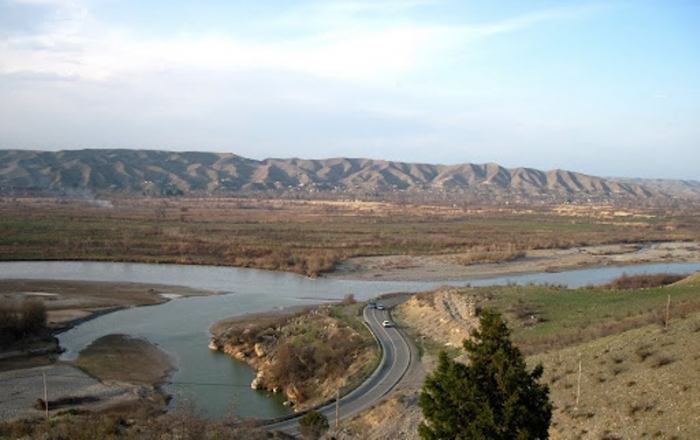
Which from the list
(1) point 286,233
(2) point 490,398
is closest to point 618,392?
(2) point 490,398

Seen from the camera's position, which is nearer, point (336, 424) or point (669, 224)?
point (336, 424)

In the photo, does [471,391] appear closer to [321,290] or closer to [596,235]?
[321,290]

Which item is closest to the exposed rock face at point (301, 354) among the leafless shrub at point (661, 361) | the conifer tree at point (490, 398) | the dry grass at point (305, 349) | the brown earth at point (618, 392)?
the dry grass at point (305, 349)

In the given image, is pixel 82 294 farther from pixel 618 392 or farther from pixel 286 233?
pixel 618 392

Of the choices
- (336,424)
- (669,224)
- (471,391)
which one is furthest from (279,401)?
(669,224)

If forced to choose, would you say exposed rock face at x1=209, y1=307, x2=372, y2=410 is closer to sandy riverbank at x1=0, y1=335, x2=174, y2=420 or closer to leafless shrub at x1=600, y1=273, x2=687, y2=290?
sandy riverbank at x1=0, y1=335, x2=174, y2=420

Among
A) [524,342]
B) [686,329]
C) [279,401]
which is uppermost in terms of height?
[686,329]

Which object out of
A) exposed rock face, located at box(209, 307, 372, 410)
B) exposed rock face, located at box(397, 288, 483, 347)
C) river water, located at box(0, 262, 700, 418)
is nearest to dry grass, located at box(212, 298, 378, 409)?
exposed rock face, located at box(209, 307, 372, 410)
